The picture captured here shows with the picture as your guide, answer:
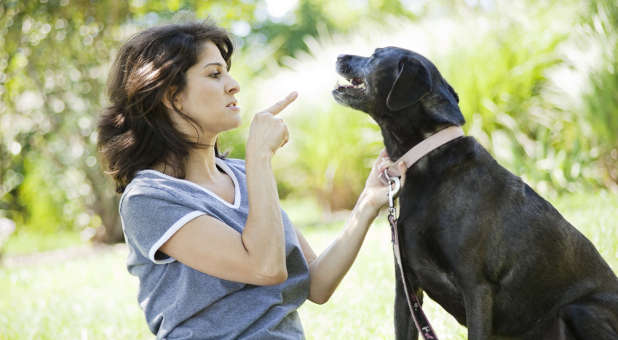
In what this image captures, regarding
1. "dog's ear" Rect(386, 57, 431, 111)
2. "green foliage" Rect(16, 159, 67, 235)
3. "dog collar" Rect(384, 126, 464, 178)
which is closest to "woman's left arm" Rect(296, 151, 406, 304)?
"dog collar" Rect(384, 126, 464, 178)

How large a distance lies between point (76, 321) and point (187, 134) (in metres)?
2.55

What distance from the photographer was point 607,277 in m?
2.27

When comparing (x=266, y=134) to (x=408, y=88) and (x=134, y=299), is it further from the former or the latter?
(x=134, y=299)

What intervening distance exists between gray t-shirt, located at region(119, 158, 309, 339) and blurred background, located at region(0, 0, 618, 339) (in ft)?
Result: 14.3

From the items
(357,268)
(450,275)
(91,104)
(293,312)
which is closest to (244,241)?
(293,312)

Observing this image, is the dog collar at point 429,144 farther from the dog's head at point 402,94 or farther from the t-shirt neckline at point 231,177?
the t-shirt neckline at point 231,177

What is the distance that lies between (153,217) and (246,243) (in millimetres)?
332

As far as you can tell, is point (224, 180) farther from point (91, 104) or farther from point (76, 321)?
point (91, 104)

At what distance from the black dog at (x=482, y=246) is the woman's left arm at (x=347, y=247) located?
138mm

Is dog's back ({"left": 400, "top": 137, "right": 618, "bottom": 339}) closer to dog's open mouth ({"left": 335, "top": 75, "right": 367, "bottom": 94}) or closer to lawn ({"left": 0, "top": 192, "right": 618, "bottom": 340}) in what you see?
dog's open mouth ({"left": 335, "top": 75, "right": 367, "bottom": 94})

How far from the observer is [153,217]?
200 centimetres

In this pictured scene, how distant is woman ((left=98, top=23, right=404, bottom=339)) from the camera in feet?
6.47

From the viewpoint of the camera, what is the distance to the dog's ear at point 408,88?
2312 millimetres

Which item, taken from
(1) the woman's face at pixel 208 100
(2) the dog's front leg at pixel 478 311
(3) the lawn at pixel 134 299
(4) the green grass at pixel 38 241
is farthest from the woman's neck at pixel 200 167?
(4) the green grass at pixel 38 241
